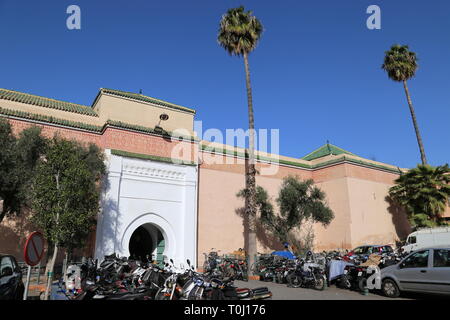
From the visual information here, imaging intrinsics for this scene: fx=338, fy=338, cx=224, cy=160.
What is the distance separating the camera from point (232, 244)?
18156mm

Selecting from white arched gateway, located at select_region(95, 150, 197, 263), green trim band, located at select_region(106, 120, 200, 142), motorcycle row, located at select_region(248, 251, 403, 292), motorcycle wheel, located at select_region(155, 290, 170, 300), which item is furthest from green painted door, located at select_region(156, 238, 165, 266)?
motorcycle wheel, located at select_region(155, 290, 170, 300)

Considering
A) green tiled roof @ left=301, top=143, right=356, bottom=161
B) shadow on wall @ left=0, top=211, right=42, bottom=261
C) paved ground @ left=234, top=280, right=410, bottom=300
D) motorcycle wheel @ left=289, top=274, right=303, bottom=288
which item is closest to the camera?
paved ground @ left=234, top=280, right=410, bottom=300

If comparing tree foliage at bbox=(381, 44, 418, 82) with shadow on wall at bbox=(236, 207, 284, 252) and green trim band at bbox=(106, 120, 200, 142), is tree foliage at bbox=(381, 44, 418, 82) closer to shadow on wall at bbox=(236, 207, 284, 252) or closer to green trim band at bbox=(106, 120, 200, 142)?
shadow on wall at bbox=(236, 207, 284, 252)

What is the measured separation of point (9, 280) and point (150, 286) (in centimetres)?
306

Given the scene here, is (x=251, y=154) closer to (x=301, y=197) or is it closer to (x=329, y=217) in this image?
(x=301, y=197)

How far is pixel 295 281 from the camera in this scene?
11492mm

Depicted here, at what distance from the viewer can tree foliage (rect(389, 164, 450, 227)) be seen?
20.3m

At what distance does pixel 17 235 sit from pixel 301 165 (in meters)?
16.4

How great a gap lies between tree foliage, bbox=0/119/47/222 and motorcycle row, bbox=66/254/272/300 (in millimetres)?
3783

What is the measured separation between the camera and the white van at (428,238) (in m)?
17.1

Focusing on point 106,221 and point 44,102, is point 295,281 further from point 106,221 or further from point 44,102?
point 44,102
